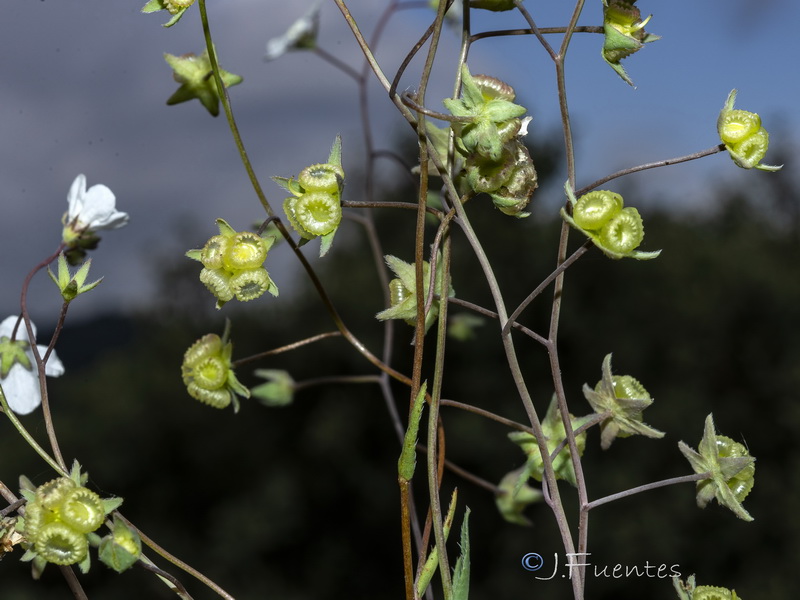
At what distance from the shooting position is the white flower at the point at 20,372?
0.53 metres

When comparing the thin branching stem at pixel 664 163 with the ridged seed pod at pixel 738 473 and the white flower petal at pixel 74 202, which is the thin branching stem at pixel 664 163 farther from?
the white flower petal at pixel 74 202

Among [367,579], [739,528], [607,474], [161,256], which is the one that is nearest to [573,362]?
[607,474]

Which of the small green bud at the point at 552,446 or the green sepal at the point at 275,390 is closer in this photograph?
the small green bud at the point at 552,446

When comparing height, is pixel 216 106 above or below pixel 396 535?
above

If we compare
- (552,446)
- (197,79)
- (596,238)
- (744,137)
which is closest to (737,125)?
(744,137)

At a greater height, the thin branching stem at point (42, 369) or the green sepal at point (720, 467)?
the thin branching stem at point (42, 369)

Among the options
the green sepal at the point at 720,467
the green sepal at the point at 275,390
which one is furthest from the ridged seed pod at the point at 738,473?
the green sepal at the point at 275,390

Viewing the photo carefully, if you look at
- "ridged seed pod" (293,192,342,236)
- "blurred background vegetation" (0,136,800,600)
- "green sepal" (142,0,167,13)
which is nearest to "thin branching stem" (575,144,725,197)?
"ridged seed pod" (293,192,342,236)

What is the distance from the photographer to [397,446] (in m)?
2.45

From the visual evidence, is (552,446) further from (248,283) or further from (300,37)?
(300,37)

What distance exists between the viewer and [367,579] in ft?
7.98

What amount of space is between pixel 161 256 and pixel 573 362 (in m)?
1.58

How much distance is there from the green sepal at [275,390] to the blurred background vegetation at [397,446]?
4.90ft

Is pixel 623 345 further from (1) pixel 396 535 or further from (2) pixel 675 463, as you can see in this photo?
(1) pixel 396 535
